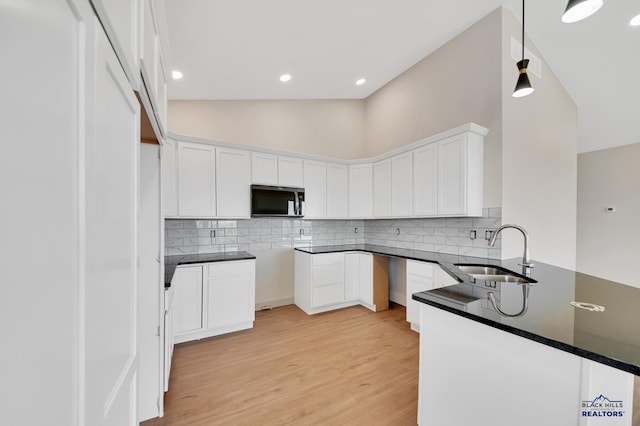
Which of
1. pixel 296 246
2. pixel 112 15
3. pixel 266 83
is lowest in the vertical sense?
pixel 296 246

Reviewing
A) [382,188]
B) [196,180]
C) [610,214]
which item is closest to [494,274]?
[382,188]

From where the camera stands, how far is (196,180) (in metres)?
3.15

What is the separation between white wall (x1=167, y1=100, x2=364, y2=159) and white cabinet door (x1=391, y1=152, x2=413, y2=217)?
48.1 inches

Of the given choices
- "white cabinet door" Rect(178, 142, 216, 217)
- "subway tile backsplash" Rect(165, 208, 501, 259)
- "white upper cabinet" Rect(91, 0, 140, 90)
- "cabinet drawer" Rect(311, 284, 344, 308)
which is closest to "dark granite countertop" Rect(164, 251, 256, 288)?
"subway tile backsplash" Rect(165, 208, 501, 259)

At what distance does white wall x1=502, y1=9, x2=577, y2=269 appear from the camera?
278cm

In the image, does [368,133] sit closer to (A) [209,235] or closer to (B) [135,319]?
(A) [209,235]

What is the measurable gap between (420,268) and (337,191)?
6.02 ft

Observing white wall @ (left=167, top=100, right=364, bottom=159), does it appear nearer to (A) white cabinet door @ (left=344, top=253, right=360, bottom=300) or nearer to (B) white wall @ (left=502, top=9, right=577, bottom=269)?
(A) white cabinet door @ (left=344, top=253, right=360, bottom=300)

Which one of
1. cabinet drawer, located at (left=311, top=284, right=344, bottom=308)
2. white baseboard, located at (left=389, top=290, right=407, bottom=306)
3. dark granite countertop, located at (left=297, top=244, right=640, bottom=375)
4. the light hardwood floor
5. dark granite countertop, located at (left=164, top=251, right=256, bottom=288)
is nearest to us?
dark granite countertop, located at (left=297, top=244, right=640, bottom=375)

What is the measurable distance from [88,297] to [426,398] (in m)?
1.71

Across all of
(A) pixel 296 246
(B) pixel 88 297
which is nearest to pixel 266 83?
(A) pixel 296 246

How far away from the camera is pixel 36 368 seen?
36cm

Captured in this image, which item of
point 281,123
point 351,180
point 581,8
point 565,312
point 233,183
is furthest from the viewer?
point 351,180

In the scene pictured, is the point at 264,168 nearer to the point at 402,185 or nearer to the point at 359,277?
the point at 402,185
